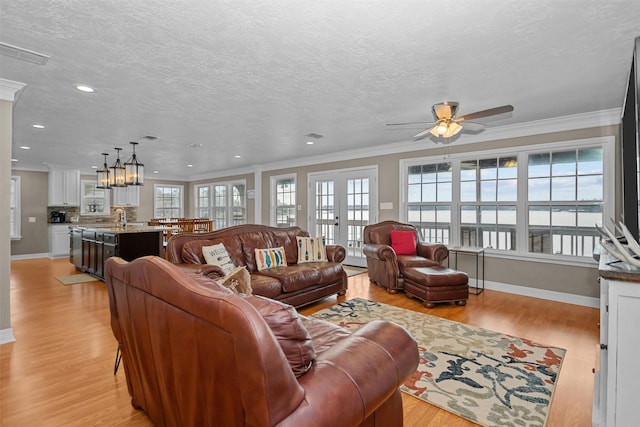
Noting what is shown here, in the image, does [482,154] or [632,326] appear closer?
[632,326]

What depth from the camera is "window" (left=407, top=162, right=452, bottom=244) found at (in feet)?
17.6

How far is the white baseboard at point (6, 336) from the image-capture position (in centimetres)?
296

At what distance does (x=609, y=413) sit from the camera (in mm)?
1387

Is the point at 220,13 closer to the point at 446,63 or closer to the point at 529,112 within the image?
the point at 446,63

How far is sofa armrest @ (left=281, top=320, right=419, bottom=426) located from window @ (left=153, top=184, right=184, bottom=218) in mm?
10619

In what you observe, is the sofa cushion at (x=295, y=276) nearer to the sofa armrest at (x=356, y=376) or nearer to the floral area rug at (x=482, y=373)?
the floral area rug at (x=482, y=373)

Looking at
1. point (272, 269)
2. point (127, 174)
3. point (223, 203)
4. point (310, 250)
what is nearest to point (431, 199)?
point (310, 250)

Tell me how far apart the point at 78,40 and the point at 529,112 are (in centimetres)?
468

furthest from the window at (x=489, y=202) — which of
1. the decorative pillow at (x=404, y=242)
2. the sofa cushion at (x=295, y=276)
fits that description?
the sofa cushion at (x=295, y=276)

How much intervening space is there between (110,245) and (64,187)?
4.75 meters

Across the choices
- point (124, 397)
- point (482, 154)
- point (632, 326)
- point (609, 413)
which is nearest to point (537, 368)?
point (609, 413)

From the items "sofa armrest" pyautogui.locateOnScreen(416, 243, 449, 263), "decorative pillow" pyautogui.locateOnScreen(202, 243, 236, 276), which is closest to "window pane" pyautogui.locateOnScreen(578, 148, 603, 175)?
"sofa armrest" pyautogui.locateOnScreen(416, 243, 449, 263)

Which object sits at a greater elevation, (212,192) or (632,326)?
(212,192)

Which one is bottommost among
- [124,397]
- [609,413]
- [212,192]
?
[124,397]
